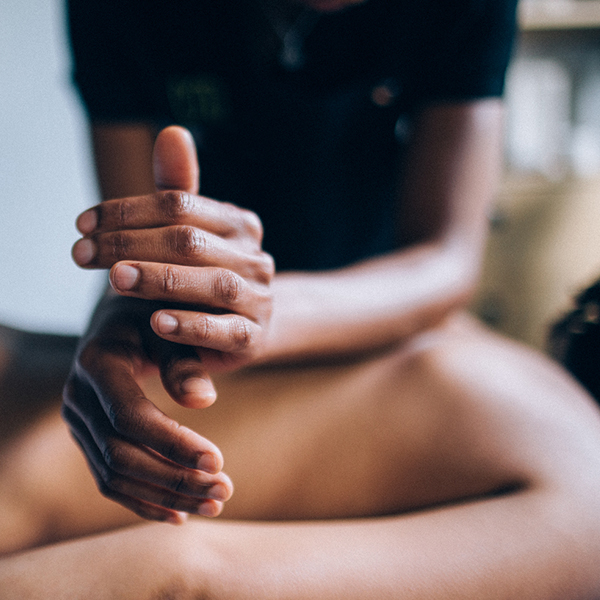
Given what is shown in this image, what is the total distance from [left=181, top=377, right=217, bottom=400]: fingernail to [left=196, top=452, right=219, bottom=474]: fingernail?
0.03m

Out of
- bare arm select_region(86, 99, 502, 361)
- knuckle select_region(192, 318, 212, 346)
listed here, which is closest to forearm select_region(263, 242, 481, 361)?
bare arm select_region(86, 99, 502, 361)

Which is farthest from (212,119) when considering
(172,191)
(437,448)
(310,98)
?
(437,448)

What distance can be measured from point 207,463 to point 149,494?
5 cm

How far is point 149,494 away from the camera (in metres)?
0.30

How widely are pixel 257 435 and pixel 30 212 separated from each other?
1128 millimetres

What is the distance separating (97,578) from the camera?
29cm

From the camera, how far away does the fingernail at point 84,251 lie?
0.33 m

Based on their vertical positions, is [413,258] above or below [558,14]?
below

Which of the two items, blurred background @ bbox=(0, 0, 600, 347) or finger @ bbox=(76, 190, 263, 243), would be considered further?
blurred background @ bbox=(0, 0, 600, 347)

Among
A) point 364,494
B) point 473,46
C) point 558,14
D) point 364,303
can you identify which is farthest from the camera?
point 558,14

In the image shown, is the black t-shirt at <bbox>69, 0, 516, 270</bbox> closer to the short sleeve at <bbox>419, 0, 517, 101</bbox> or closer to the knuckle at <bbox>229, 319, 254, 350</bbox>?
the short sleeve at <bbox>419, 0, 517, 101</bbox>

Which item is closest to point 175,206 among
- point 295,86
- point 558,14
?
point 295,86

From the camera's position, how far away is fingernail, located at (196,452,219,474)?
28cm

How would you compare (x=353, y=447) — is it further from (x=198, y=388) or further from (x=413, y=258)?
(x=413, y=258)
